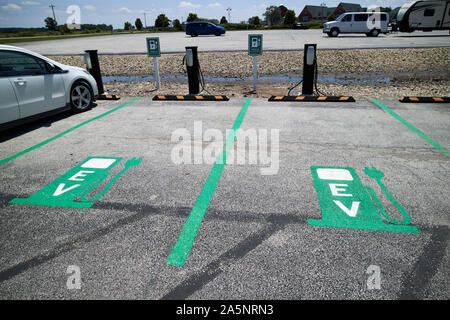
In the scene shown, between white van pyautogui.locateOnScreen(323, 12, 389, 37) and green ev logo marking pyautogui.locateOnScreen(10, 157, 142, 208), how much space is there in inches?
1093

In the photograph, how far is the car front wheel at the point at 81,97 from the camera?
24.1ft

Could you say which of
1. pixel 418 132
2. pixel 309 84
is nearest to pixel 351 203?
pixel 418 132

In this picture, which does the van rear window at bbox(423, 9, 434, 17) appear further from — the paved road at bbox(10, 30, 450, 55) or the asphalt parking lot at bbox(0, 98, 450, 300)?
the asphalt parking lot at bbox(0, 98, 450, 300)

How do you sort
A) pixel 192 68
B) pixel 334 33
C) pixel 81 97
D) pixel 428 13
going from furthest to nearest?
pixel 334 33, pixel 428 13, pixel 192 68, pixel 81 97

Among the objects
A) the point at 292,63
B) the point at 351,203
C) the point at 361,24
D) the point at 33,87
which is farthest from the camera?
the point at 361,24

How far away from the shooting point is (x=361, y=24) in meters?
26.2

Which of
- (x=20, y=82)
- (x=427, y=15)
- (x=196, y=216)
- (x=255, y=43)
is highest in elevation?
(x=427, y=15)

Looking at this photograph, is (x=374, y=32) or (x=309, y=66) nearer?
(x=309, y=66)

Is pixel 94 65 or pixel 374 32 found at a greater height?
pixel 374 32

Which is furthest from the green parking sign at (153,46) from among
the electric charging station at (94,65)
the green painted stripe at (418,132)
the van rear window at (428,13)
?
the van rear window at (428,13)

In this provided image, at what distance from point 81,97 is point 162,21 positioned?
75.4 m

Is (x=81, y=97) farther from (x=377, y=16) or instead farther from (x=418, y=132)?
(x=377, y=16)

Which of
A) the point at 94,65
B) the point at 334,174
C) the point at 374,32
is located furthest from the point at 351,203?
the point at 374,32

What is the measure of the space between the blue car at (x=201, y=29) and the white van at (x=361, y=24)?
14.0 metres
